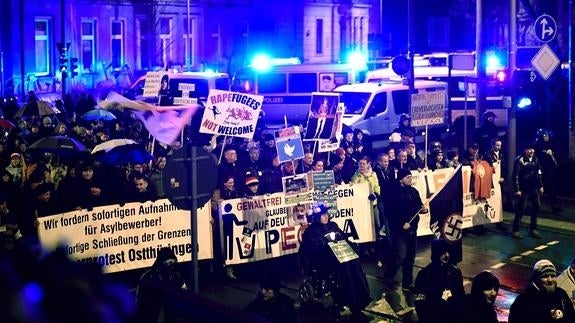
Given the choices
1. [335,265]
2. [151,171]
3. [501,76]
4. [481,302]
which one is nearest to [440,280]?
[481,302]

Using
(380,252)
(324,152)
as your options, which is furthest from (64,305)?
(324,152)

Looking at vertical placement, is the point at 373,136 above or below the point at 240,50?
below

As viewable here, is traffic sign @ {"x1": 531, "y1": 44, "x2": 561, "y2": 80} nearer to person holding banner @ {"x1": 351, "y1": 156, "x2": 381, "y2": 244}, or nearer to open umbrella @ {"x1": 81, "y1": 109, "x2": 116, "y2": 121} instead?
person holding banner @ {"x1": 351, "y1": 156, "x2": 381, "y2": 244}

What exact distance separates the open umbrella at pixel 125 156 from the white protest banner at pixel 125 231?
1.90 metres

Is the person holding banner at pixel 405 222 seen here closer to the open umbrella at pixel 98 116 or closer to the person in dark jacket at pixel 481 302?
the person in dark jacket at pixel 481 302

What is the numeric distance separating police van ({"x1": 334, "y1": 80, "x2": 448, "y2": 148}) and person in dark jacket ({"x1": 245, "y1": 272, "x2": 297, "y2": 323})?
1438cm

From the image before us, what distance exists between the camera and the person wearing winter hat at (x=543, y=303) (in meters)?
7.17

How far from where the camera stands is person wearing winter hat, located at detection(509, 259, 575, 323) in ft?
23.5

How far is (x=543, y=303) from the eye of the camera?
7.24 metres

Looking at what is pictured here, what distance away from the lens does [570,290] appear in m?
8.26

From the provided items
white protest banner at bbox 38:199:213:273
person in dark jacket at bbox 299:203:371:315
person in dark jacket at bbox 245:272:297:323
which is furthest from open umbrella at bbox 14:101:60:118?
person in dark jacket at bbox 245:272:297:323

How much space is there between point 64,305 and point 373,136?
2058cm

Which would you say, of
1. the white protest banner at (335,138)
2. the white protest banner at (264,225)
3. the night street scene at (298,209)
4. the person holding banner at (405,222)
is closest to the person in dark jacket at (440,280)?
the night street scene at (298,209)

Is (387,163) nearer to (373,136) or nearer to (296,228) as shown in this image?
(296,228)
